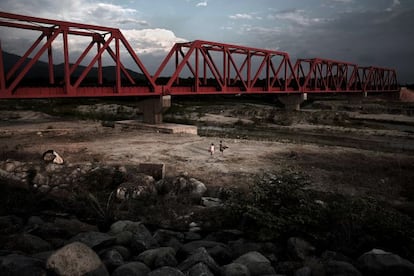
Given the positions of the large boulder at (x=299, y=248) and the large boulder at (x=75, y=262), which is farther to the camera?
the large boulder at (x=299, y=248)

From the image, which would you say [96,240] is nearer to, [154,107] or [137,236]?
[137,236]

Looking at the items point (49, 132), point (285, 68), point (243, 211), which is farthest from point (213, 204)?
point (285, 68)

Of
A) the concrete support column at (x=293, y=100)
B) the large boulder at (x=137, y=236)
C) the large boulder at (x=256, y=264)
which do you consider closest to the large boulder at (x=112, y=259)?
the large boulder at (x=137, y=236)

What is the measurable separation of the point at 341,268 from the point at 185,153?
42.7 ft

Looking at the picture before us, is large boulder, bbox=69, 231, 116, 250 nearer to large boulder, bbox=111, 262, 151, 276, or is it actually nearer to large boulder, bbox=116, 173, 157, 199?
large boulder, bbox=111, 262, 151, 276

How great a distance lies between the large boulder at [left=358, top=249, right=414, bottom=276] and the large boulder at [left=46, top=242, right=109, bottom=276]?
15.8 feet

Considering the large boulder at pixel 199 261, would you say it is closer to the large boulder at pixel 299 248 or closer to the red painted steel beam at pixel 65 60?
the large boulder at pixel 299 248

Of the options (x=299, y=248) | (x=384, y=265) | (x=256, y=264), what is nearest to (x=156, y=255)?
(x=256, y=264)

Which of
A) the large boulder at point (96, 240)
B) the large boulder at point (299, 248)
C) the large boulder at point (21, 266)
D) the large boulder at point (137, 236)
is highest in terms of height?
the large boulder at point (21, 266)

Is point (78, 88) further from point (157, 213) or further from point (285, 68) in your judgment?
point (285, 68)

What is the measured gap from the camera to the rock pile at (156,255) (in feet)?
15.4

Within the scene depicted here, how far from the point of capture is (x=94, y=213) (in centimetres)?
884

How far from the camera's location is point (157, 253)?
5648mm

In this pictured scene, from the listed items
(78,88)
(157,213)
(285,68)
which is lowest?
(157,213)
